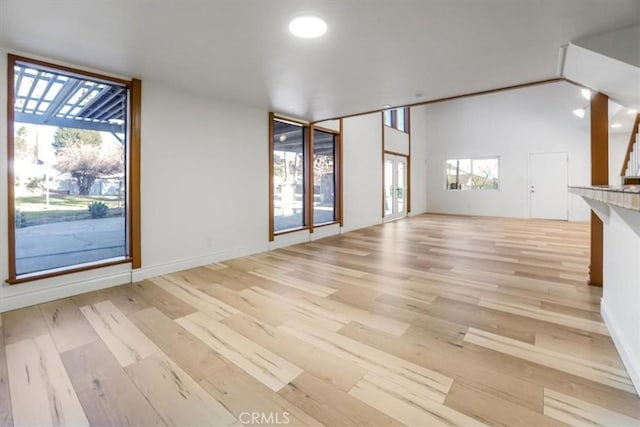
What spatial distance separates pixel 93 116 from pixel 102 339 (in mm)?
2290

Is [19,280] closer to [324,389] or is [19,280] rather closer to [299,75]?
[324,389]

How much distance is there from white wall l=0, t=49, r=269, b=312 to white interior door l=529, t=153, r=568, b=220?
7.87 meters

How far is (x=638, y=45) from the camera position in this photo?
2.00 metres

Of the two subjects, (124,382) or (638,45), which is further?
(638,45)

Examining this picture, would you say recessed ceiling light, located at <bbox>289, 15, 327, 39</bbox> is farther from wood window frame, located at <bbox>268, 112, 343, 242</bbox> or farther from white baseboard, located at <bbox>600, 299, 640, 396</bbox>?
white baseboard, located at <bbox>600, 299, 640, 396</bbox>

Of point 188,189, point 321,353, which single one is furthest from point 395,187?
point 321,353

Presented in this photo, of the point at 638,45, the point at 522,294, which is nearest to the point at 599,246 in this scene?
the point at 522,294

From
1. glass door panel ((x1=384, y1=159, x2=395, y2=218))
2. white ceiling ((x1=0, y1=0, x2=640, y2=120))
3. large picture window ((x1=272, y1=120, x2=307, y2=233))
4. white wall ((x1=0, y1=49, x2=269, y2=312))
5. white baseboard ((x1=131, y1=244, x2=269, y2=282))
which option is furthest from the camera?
glass door panel ((x1=384, y1=159, x2=395, y2=218))

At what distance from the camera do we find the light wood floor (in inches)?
54.2

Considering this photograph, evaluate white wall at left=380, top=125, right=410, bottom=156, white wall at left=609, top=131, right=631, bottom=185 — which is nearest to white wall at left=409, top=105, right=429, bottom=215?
white wall at left=380, top=125, right=410, bottom=156

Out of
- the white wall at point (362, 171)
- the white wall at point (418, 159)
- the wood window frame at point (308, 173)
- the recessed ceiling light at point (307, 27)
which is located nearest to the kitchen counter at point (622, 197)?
the recessed ceiling light at point (307, 27)

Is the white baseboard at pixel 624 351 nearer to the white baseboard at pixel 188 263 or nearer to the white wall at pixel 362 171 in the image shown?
the white baseboard at pixel 188 263

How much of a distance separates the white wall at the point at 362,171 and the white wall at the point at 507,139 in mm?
2851

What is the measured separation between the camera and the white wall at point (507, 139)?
7.90 metres
